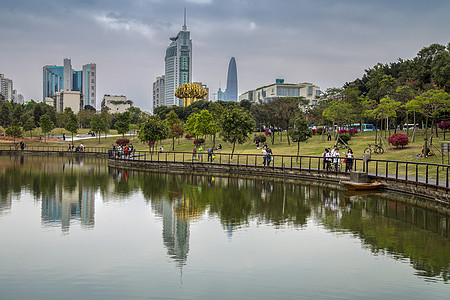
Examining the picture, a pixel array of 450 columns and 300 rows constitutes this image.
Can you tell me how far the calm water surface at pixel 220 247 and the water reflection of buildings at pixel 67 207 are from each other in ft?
0.16

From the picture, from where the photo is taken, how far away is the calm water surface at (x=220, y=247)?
29.2 ft

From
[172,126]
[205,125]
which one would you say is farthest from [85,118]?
[205,125]

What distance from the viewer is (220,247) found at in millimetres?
11938

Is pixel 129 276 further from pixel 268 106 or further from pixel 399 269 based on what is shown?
pixel 268 106

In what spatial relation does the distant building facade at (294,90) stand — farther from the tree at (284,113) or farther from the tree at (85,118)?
the tree at (284,113)

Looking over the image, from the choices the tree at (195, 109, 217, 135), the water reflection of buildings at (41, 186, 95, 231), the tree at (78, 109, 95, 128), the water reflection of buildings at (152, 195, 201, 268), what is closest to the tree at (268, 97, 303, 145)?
the tree at (195, 109, 217, 135)

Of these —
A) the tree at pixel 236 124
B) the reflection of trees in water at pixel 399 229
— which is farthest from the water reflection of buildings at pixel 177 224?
the tree at pixel 236 124

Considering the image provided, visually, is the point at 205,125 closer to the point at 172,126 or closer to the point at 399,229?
the point at 172,126

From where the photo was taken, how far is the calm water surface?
8.91 meters

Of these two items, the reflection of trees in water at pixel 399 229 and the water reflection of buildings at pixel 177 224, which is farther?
the water reflection of buildings at pixel 177 224

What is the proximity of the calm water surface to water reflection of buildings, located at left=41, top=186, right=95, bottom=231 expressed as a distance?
5cm

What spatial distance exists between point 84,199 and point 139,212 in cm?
490

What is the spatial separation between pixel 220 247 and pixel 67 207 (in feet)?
31.0

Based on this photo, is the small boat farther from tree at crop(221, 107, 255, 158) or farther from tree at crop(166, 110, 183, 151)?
tree at crop(166, 110, 183, 151)
